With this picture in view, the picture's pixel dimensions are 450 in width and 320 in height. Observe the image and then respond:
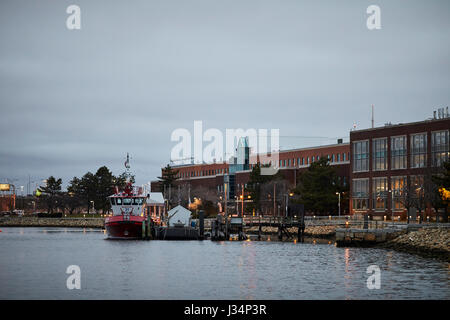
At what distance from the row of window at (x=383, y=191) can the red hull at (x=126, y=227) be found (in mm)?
41932

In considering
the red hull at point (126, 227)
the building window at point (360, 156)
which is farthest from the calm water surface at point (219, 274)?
the building window at point (360, 156)

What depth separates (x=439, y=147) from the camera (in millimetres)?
114250

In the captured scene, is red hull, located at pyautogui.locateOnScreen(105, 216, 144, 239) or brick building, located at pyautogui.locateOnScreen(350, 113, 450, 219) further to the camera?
brick building, located at pyautogui.locateOnScreen(350, 113, 450, 219)

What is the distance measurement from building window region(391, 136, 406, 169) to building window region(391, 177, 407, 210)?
2.21 metres

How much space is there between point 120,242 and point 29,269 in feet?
121

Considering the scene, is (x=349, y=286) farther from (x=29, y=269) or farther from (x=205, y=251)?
(x=205, y=251)

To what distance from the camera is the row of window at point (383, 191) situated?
113213 mm

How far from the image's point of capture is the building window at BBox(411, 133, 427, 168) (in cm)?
11688

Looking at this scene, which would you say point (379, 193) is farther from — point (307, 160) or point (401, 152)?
point (307, 160)

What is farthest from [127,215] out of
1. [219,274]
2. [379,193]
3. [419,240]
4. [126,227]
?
[379,193]

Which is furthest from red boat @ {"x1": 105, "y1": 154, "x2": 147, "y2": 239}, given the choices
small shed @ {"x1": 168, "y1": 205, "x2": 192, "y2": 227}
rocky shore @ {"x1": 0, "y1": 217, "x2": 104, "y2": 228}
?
rocky shore @ {"x1": 0, "y1": 217, "x2": 104, "y2": 228}

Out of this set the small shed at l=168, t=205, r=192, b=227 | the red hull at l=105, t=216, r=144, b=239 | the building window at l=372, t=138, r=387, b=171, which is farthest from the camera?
the building window at l=372, t=138, r=387, b=171

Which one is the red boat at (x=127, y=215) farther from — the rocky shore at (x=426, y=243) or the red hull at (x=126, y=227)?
the rocky shore at (x=426, y=243)

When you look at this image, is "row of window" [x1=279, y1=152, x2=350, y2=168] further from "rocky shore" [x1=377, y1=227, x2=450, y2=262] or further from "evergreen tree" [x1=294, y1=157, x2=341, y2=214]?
"rocky shore" [x1=377, y1=227, x2=450, y2=262]
